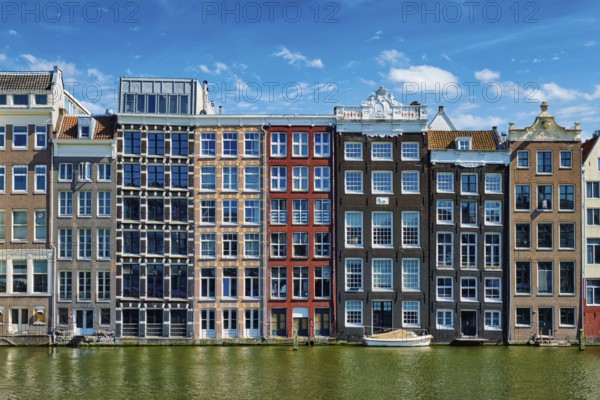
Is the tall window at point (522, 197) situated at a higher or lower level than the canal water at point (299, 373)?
higher

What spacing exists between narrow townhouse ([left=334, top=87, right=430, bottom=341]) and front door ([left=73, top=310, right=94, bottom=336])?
20759mm

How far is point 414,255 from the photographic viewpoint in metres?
63.7

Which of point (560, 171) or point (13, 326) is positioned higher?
point (560, 171)

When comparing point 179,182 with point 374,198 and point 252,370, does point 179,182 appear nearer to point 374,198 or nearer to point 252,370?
point 374,198

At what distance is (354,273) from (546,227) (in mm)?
17112

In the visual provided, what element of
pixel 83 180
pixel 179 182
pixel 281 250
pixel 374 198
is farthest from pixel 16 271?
pixel 374 198

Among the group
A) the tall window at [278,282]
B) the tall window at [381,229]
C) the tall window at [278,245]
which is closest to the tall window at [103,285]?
the tall window at [278,282]

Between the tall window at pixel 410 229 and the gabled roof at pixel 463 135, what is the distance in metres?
6.20

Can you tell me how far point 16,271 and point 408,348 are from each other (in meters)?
33.3

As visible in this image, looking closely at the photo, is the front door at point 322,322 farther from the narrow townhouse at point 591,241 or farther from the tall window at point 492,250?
the narrow townhouse at point 591,241

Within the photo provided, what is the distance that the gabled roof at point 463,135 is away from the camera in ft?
214

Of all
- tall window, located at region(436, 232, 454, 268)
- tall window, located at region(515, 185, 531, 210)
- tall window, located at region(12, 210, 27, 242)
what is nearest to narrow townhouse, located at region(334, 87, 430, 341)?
tall window, located at region(436, 232, 454, 268)

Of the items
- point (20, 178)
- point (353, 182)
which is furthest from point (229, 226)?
point (20, 178)

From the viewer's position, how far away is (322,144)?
64.7 m
